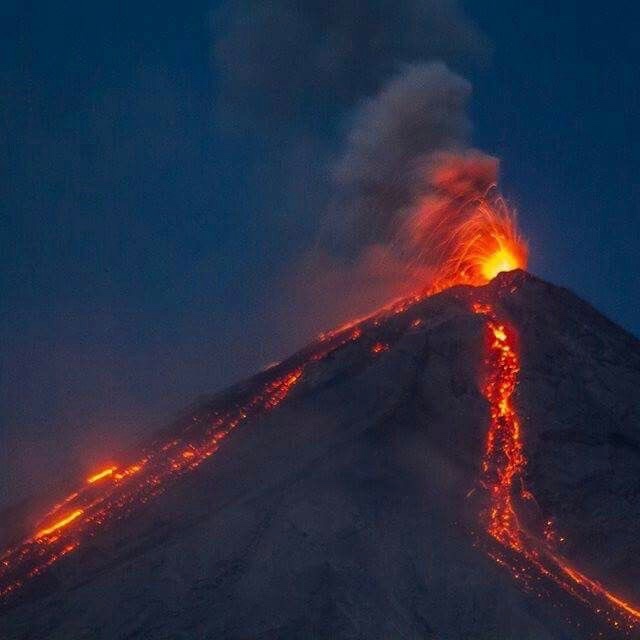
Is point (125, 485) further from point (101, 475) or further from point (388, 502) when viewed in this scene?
point (388, 502)

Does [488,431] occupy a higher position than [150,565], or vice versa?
[150,565]

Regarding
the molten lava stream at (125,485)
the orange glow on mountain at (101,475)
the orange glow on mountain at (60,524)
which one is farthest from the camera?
the orange glow on mountain at (101,475)

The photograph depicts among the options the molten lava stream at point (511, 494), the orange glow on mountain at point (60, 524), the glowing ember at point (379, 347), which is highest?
the orange glow on mountain at point (60, 524)

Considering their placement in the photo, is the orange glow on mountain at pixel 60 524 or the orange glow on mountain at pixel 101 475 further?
the orange glow on mountain at pixel 101 475

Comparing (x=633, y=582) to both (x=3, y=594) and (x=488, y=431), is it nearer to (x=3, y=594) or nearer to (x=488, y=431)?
(x=488, y=431)

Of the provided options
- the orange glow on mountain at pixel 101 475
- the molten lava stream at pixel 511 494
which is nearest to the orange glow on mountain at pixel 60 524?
the orange glow on mountain at pixel 101 475

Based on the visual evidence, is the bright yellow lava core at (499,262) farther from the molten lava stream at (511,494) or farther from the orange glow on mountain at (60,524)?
the orange glow on mountain at (60,524)

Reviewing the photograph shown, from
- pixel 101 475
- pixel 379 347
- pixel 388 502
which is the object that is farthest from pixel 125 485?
pixel 379 347

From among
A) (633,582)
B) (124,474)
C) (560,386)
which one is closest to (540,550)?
(633,582)
